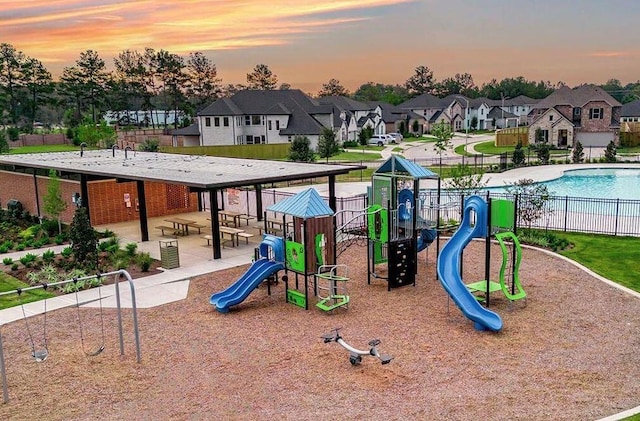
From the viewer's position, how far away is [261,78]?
384ft

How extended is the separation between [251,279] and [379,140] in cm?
6334

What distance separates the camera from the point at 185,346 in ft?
39.0

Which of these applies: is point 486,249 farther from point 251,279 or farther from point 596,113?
point 596,113

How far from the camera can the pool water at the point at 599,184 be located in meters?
35.2

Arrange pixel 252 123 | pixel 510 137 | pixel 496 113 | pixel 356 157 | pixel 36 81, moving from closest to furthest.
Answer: pixel 356 157, pixel 252 123, pixel 510 137, pixel 36 81, pixel 496 113

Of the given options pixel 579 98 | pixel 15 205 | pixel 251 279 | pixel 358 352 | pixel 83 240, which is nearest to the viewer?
pixel 358 352

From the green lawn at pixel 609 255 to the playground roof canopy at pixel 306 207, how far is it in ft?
27.9

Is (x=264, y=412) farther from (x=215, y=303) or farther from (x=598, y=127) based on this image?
(x=598, y=127)

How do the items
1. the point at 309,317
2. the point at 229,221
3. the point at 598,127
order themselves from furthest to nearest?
the point at 598,127, the point at 229,221, the point at 309,317

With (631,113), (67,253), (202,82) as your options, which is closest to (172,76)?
(202,82)

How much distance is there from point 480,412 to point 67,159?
2574 centimetres

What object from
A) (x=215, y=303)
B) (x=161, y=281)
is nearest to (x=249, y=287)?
(x=215, y=303)

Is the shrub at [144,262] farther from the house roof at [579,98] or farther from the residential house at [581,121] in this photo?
the house roof at [579,98]

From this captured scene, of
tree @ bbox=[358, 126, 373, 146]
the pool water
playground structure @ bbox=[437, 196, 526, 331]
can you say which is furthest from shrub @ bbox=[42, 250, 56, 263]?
tree @ bbox=[358, 126, 373, 146]
